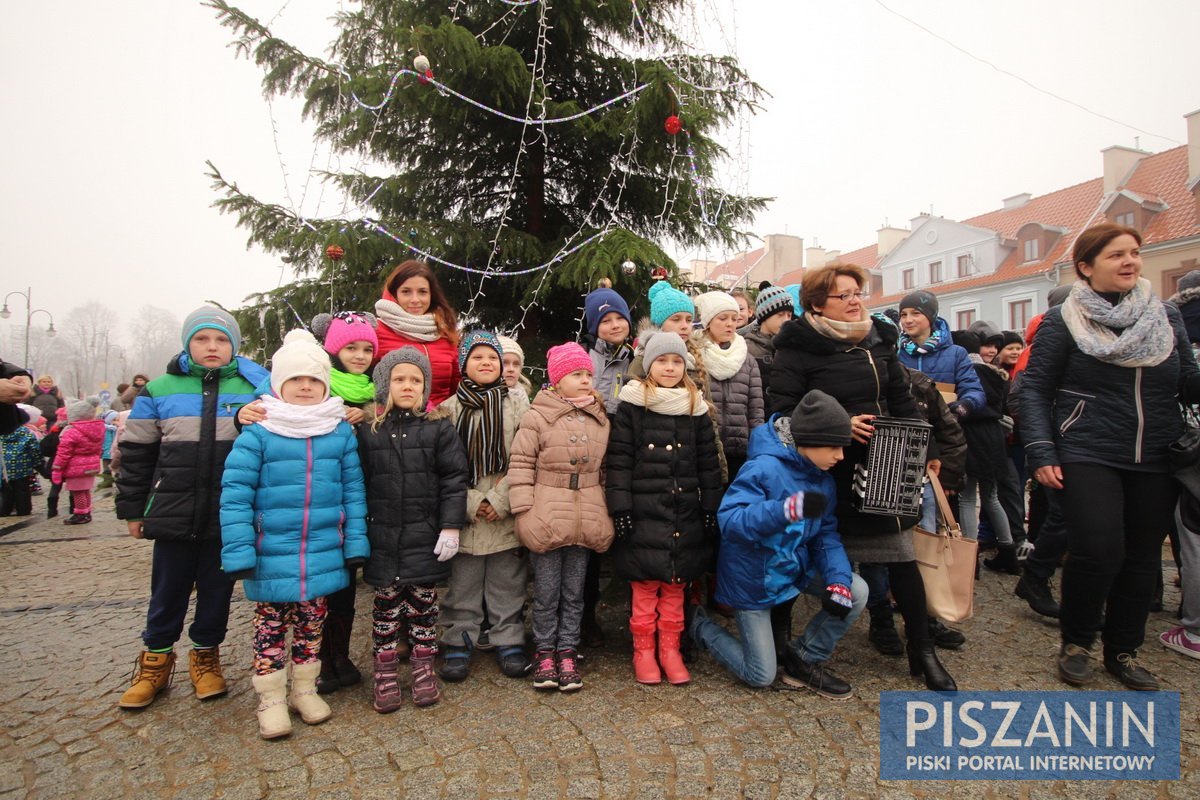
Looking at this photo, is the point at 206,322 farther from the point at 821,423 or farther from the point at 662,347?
the point at 821,423

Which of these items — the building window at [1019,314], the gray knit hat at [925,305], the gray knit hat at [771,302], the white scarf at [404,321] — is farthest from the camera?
the building window at [1019,314]

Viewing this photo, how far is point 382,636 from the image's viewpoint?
3.46m

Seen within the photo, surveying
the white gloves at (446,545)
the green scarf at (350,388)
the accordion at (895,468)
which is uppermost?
the green scarf at (350,388)

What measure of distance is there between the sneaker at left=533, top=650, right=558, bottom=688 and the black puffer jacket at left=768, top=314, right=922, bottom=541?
69.8 inches

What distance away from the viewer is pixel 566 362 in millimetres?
3879

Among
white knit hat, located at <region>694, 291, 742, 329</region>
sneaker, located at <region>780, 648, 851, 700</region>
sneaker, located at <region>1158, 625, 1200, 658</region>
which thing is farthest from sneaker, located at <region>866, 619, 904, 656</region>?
white knit hat, located at <region>694, 291, 742, 329</region>

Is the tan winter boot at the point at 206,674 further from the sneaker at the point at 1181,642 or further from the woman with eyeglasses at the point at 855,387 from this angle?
the sneaker at the point at 1181,642

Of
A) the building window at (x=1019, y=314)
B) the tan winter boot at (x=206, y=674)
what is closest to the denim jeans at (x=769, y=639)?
the tan winter boot at (x=206, y=674)

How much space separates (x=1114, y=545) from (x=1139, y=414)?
70 cm

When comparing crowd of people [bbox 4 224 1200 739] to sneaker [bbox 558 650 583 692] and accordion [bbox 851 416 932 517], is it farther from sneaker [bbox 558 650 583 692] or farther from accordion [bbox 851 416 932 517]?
accordion [bbox 851 416 932 517]

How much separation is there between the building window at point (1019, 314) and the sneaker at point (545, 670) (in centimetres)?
3075

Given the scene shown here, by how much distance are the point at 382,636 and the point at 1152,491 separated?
4.19 meters

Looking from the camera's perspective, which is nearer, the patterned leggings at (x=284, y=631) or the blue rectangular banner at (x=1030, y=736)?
the blue rectangular banner at (x=1030, y=736)

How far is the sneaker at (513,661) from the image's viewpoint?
3.72 meters
